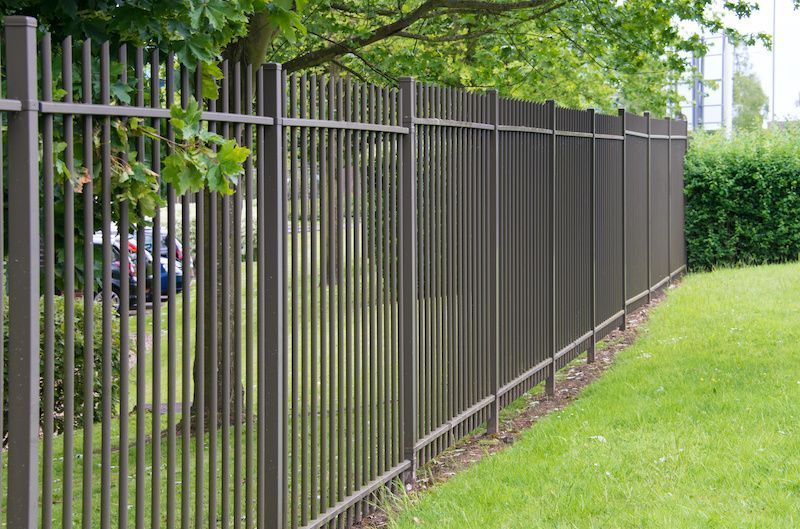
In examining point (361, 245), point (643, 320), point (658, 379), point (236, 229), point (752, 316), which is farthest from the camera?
point (643, 320)

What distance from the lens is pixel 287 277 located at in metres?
4.71

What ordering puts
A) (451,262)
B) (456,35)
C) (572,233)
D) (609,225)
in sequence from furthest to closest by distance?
(609,225), (456,35), (572,233), (451,262)

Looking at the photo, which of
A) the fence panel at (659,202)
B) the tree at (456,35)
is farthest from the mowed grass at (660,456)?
the fence panel at (659,202)

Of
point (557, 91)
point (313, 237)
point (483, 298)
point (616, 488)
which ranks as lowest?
point (616, 488)

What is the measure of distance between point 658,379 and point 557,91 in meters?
9.24

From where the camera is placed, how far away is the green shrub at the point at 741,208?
61.3ft

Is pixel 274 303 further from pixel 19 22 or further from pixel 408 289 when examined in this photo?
pixel 19 22

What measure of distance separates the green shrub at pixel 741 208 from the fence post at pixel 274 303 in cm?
1494

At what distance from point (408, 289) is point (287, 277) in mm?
1556

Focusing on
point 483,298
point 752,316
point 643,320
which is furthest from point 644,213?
point 483,298

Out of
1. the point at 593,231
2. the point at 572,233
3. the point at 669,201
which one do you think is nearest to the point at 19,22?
the point at 572,233

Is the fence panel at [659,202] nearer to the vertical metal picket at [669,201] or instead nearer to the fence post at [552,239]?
the vertical metal picket at [669,201]

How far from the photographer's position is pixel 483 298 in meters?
7.51

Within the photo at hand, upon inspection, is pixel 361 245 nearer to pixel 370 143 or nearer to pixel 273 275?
pixel 370 143
